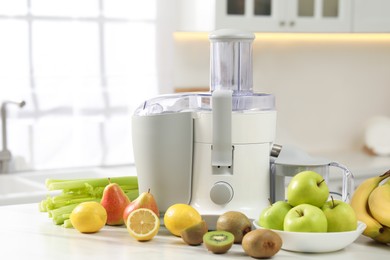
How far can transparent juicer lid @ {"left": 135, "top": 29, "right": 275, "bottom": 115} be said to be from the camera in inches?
75.7

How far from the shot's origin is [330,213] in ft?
5.64

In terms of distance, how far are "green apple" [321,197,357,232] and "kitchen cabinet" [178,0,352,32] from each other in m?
1.92

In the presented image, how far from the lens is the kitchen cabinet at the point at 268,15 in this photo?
3.55 meters

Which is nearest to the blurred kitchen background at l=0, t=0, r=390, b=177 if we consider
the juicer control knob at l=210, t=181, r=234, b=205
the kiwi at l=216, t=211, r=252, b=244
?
the juicer control knob at l=210, t=181, r=234, b=205

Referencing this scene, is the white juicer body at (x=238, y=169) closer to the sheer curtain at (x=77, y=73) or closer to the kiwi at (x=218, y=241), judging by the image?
the kiwi at (x=218, y=241)

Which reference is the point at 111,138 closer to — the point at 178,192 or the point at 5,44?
the point at 5,44

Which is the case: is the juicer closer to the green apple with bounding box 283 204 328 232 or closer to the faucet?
the green apple with bounding box 283 204 328 232


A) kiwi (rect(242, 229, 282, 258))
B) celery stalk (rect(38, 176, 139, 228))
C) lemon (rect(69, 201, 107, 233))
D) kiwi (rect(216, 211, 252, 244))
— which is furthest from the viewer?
celery stalk (rect(38, 176, 139, 228))

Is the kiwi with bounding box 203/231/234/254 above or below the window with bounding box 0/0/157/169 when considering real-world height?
below

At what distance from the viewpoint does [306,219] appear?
168cm

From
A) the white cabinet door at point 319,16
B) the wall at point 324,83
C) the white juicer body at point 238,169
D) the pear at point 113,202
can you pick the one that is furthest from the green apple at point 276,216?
the wall at point 324,83

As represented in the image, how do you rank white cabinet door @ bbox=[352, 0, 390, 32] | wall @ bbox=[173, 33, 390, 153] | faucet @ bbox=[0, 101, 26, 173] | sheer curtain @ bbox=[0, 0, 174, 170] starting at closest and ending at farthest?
faucet @ bbox=[0, 101, 26, 173]
sheer curtain @ bbox=[0, 0, 174, 170]
white cabinet door @ bbox=[352, 0, 390, 32]
wall @ bbox=[173, 33, 390, 153]

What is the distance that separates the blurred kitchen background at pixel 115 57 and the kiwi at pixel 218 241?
1935 millimetres

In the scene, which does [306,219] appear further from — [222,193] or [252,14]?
[252,14]
